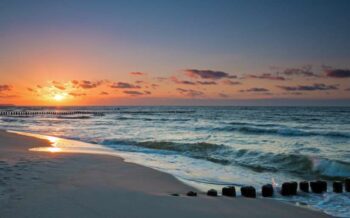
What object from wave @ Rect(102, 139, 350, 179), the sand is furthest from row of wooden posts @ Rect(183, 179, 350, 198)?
wave @ Rect(102, 139, 350, 179)

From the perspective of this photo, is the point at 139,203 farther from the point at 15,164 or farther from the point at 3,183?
the point at 15,164

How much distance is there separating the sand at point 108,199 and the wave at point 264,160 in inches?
190

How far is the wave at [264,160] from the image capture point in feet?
41.5

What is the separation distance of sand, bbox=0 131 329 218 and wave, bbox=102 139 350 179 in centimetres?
482

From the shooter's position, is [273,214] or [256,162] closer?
[273,214]

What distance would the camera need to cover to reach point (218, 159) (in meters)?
15.2

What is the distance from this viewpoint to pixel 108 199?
7.12m

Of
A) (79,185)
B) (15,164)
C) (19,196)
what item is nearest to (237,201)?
(79,185)

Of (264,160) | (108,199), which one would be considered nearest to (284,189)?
(108,199)

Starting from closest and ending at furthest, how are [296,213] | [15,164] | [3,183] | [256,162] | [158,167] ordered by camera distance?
[296,213] → [3,183] → [15,164] → [158,167] → [256,162]

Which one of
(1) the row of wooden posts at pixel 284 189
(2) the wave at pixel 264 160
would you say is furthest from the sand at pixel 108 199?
(2) the wave at pixel 264 160

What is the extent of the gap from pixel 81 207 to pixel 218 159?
9.51m

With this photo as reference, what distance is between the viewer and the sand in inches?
243

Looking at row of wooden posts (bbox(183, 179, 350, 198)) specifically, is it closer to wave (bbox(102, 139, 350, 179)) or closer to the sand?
the sand
